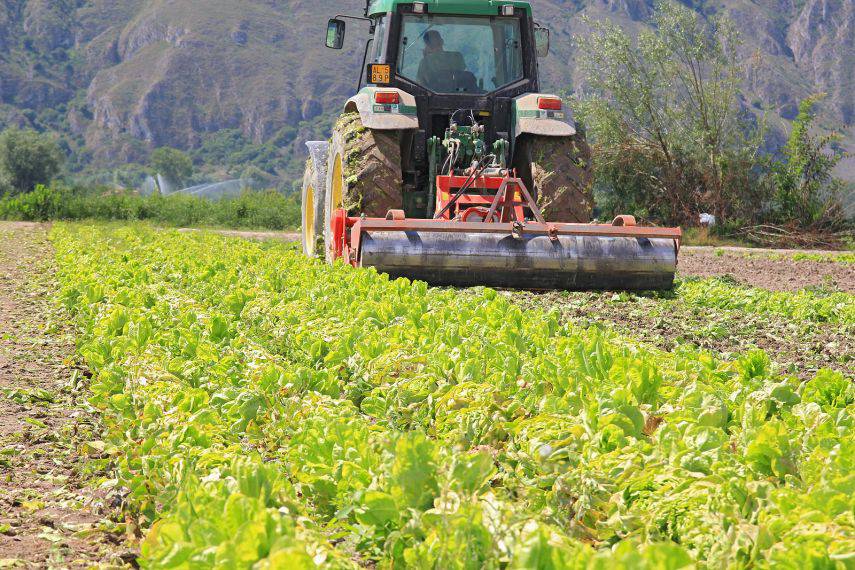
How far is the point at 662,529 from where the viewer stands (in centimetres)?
237

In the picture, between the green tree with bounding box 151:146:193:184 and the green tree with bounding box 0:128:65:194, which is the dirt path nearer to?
the green tree with bounding box 0:128:65:194

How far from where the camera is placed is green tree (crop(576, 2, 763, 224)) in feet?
75.7

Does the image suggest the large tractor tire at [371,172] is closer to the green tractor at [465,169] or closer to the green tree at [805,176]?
the green tractor at [465,169]

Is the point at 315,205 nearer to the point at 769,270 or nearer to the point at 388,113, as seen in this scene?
the point at 388,113

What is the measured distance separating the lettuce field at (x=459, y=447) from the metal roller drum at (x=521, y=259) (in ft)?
8.32

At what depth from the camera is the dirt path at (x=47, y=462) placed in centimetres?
273

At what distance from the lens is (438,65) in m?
9.65

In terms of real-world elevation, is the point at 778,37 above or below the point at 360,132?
above

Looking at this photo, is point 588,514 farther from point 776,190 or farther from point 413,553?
point 776,190

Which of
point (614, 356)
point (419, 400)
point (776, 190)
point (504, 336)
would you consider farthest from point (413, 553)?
point (776, 190)

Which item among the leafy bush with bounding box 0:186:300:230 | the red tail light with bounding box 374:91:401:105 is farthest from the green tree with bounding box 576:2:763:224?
the red tail light with bounding box 374:91:401:105

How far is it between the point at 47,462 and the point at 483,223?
484cm

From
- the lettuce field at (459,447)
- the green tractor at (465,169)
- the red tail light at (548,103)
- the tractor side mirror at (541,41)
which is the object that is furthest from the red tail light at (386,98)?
the lettuce field at (459,447)

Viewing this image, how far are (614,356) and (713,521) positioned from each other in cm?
174
